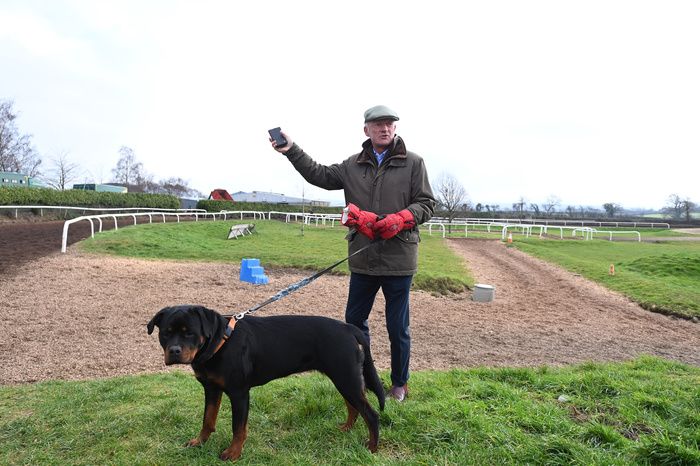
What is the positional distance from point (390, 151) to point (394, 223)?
710 millimetres

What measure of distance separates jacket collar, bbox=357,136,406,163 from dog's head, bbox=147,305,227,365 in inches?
75.3

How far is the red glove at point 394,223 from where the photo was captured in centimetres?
367

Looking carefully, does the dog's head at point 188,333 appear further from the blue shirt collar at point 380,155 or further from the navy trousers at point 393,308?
the blue shirt collar at point 380,155

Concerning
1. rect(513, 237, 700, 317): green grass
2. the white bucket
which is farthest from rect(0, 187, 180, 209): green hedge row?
rect(513, 237, 700, 317): green grass

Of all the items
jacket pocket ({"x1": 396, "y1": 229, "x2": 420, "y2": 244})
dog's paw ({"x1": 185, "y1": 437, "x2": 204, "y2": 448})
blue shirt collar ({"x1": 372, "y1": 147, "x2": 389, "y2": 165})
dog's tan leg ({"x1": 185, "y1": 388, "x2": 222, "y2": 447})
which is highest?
blue shirt collar ({"x1": 372, "y1": 147, "x2": 389, "y2": 165})

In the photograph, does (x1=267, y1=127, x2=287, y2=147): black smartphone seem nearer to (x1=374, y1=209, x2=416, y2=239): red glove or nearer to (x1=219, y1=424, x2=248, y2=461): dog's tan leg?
(x1=374, y1=209, x2=416, y2=239): red glove

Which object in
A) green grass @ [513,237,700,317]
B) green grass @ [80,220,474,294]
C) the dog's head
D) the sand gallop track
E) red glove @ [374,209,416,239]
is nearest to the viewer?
the dog's head

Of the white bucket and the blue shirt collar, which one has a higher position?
the blue shirt collar

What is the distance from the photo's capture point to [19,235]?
16.2 m

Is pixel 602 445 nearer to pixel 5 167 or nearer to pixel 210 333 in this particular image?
pixel 210 333

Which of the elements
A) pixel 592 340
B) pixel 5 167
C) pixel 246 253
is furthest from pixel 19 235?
pixel 5 167

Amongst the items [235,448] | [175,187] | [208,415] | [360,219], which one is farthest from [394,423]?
[175,187]

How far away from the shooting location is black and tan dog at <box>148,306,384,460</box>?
2953 mm

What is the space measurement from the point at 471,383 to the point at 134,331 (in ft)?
16.3
